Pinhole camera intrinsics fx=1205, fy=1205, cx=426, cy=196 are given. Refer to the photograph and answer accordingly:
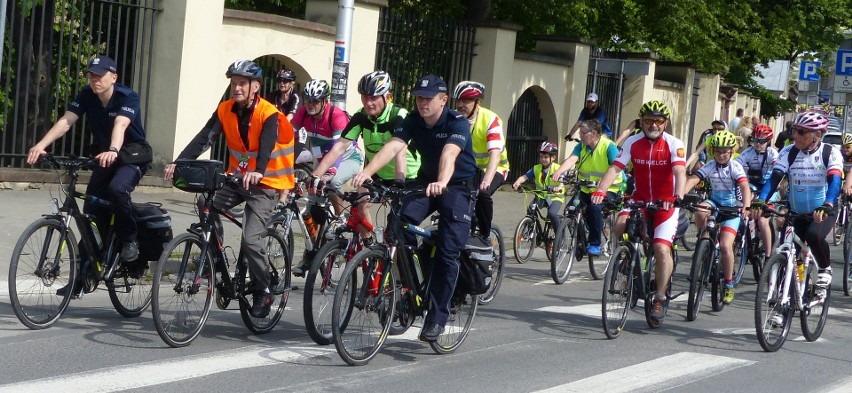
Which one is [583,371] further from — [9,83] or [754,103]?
[754,103]

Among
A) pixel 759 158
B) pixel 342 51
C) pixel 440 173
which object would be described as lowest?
pixel 440 173

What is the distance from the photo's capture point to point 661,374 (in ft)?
24.3

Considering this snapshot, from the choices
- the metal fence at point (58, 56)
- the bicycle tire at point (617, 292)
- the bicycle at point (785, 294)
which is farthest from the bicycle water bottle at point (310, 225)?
the metal fence at point (58, 56)

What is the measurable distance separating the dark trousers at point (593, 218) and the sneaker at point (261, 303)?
208 inches

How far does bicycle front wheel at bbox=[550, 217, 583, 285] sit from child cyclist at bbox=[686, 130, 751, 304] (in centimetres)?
153

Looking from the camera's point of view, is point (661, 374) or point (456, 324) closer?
point (661, 374)

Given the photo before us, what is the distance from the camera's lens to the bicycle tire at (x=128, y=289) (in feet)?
25.6

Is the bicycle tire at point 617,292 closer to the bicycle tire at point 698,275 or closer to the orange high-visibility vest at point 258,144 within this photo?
the bicycle tire at point 698,275

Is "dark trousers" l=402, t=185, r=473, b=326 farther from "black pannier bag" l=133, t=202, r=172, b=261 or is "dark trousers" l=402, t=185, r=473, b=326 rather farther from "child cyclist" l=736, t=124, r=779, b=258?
"child cyclist" l=736, t=124, r=779, b=258

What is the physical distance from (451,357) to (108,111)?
2718 millimetres

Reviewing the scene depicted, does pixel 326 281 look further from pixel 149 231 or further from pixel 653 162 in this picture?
pixel 653 162

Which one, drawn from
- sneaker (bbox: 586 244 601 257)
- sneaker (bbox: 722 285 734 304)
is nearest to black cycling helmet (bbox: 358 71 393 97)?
sneaker (bbox: 722 285 734 304)

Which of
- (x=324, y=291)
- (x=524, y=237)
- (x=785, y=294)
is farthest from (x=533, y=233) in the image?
(x=324, y=291)

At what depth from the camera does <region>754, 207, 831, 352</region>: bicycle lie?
27.5 ft
